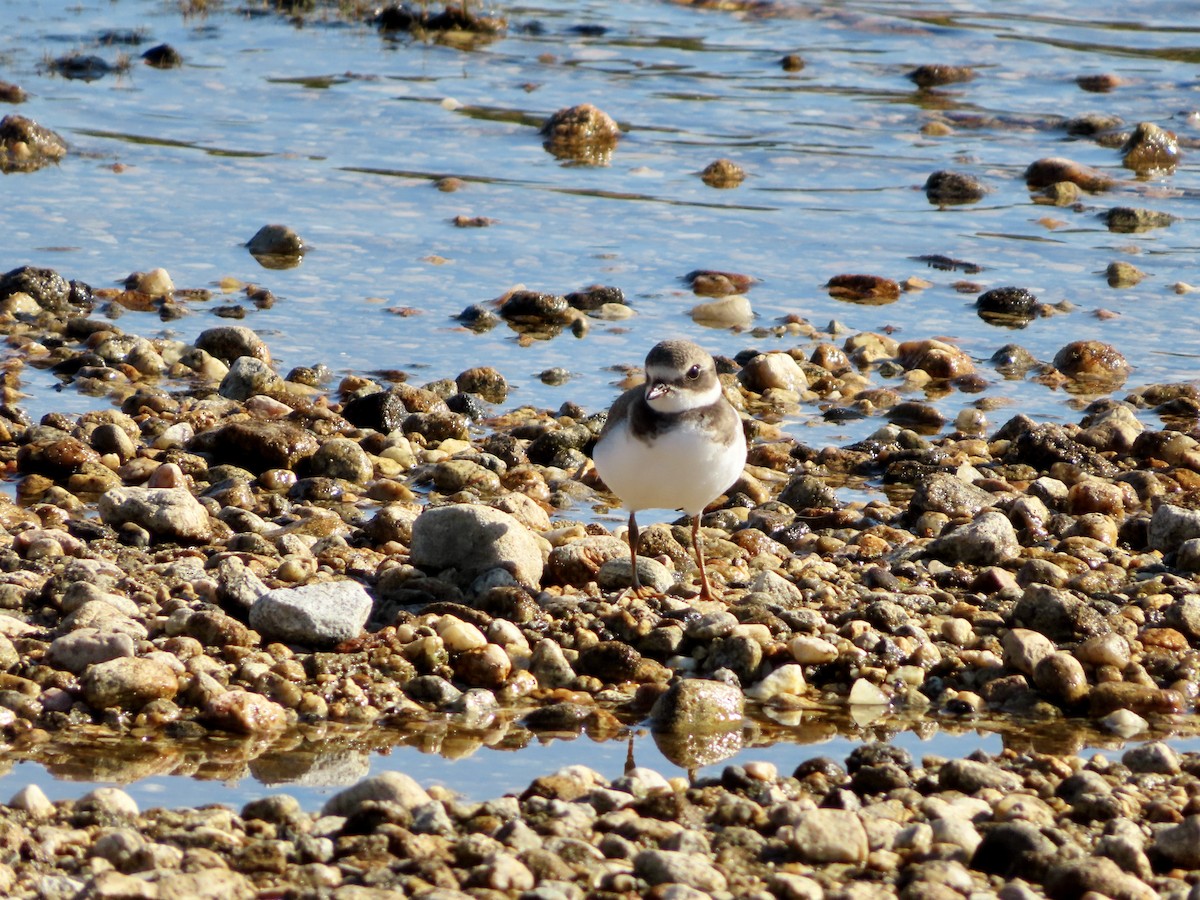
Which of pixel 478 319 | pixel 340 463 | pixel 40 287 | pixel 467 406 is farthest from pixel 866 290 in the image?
pixel 40 287

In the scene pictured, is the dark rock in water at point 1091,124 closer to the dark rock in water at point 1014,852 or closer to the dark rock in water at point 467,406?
the dark rock in water at point 467,406

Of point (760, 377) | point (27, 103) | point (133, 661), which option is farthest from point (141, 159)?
point (133, 661)

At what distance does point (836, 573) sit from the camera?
758 cm

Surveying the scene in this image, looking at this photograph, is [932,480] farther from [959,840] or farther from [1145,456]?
[959,840]

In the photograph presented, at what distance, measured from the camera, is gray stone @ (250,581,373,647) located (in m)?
6.46

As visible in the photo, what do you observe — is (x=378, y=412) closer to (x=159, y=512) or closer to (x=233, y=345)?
(x=233, y=345)

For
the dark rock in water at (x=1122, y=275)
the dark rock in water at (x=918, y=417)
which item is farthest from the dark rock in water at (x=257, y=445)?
the dark rock in water at (x=1122, y=275)

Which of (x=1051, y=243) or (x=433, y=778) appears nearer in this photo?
(x=433, y=778)

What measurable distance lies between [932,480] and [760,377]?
7.28 feet

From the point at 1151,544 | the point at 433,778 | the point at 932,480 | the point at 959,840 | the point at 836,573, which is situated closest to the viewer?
the point at 959,840

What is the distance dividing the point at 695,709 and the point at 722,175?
10421 millimetres

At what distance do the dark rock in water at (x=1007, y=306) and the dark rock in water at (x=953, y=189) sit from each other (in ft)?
10.3

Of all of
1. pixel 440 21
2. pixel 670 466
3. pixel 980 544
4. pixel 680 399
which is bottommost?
pixel 980 544

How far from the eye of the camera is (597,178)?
15883 millimetres
